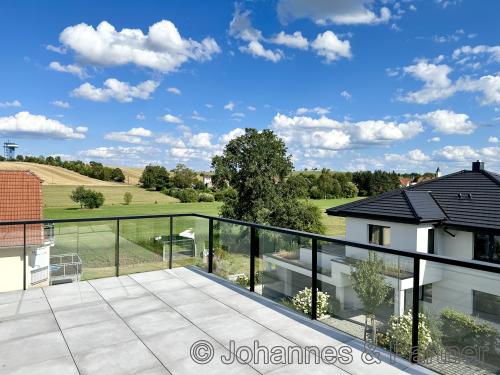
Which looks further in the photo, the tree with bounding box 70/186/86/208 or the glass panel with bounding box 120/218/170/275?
the tree with bounding box 70/186/86/208

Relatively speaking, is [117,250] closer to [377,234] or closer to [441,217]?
[377,234]

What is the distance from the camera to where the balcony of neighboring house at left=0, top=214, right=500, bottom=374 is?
262 centimetres

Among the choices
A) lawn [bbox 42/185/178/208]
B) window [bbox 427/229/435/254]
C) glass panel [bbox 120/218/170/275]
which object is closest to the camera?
glass panel [bbox 120/218/170/275]

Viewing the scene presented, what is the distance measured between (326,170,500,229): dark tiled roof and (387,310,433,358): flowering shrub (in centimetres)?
1795

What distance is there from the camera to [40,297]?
4.29 metres

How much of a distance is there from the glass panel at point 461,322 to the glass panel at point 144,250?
363cm

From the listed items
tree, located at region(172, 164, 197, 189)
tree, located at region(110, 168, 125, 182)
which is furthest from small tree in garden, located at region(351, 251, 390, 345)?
tree, located at region(110, 168, 125, 182)

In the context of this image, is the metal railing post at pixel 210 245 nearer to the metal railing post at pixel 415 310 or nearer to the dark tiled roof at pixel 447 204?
the metal railing post at pixel 415 310

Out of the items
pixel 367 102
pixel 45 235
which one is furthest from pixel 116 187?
pixel 45 235

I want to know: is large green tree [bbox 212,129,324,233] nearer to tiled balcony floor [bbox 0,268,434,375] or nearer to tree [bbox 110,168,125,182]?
tiled balcony floor [bbox 0,268,434,375]

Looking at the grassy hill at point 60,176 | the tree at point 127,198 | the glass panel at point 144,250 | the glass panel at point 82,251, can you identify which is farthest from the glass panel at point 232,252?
the tree at point 127,198

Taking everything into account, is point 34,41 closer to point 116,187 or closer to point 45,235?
point 45,235

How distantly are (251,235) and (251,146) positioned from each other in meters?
28.6

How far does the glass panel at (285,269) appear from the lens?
149 inches
